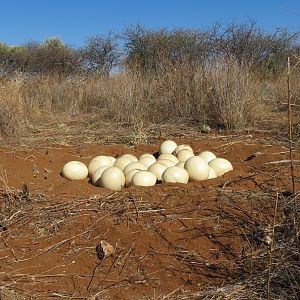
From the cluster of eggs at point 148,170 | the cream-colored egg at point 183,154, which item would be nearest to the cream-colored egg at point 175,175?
the cluster of eggs at point 148,170

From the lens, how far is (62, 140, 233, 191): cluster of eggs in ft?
17.5

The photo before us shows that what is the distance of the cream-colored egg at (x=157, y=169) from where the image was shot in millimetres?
5543

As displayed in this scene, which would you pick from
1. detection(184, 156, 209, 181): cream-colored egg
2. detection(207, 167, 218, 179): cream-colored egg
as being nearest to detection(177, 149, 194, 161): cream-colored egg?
detection(207, 167, 218, 179): cream-colored egg

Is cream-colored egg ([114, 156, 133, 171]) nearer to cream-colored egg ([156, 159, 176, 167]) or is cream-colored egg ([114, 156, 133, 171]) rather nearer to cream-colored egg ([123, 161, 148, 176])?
cream-colored egg ([123, 161, 148, 176])

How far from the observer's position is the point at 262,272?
330 centimetres

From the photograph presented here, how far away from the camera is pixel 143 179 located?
17.2 ft

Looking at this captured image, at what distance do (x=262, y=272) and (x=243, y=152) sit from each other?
3.90 m

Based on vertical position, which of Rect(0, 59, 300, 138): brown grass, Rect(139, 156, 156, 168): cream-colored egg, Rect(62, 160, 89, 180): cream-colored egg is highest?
Rect(0, 59, 300, 138): brown grass

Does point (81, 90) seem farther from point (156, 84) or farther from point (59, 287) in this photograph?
point (59, 287)

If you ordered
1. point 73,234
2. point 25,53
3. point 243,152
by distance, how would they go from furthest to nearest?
point 25,53 < point 243,152 < point 73,234

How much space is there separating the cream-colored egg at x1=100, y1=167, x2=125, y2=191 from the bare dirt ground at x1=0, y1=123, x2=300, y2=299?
0.44 ft

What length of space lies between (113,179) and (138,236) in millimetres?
1451

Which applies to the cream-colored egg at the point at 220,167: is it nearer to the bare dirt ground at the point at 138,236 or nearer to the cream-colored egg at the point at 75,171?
the bare dirt ground at the point at 138,236

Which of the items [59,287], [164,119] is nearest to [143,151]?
[164,119]
